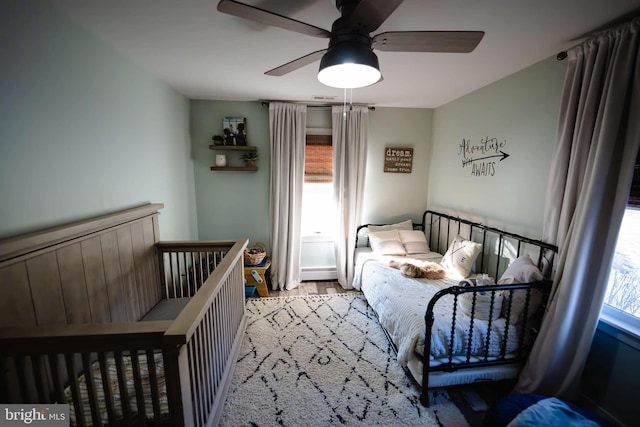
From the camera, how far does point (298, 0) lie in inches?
49.0

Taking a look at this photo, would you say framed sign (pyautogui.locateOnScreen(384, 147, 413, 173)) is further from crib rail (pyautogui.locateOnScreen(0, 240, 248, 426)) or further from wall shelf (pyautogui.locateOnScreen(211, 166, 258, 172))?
crib rail (pyautogui.locateOnScreen(0, 240, 248, 426))

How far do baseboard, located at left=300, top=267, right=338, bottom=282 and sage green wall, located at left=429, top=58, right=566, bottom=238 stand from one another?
1.72 m

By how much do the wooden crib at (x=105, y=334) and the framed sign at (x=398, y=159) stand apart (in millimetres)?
2348

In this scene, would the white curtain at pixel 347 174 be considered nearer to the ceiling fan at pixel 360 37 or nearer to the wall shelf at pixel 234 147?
the wall shelf at pixel 234 147

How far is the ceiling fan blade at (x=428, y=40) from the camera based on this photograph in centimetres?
110

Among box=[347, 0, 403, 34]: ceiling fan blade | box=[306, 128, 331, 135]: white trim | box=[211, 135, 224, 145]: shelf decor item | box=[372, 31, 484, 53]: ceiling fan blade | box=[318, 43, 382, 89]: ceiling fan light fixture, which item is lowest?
box=[211, 135, 224, 145]: shelf decor item

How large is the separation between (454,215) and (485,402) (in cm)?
189

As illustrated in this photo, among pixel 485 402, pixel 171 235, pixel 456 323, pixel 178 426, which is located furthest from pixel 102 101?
pixel 485 402

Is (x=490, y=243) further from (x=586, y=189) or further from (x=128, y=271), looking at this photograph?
(x=128, y=271)

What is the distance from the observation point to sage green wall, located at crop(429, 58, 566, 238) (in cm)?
192

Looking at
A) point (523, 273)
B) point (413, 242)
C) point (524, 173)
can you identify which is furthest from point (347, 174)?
point (523, 273)

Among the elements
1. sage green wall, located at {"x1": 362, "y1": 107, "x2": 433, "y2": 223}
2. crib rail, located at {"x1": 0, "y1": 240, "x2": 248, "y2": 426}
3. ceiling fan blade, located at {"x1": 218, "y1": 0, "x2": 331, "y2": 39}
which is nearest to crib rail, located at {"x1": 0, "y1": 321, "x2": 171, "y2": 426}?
crib rail, located at {"x1": 0, "y1": 240, "x2": 248, "y2": 426}

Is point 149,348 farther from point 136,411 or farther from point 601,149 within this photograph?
point 601,149

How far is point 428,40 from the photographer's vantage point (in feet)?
3.81
